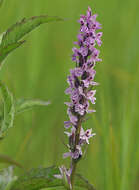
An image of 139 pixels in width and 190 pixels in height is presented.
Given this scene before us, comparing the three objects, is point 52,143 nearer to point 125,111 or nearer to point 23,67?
point 125,111

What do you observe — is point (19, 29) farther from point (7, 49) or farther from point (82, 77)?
point (82, 77)

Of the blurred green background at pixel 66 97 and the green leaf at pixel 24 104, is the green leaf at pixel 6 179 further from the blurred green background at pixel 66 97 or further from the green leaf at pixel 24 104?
the blurred green background at pixel 66 97

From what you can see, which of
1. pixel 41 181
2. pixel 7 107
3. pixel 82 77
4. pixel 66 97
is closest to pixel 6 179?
pixel 41 181

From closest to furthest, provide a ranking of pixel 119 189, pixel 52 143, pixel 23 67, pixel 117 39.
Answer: pixel 119 189
pixel 52 143
pixel 23 67
pixel 117 39

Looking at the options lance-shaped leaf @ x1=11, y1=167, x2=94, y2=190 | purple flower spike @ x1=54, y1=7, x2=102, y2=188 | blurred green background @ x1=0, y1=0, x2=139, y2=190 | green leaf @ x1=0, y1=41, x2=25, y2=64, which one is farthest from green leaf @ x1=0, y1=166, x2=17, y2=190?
blurred green background @ x1=0, y1=0, x2=139, y2=190

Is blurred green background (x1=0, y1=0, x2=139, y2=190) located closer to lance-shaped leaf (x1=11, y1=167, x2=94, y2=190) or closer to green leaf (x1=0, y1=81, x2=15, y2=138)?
lance-shaped leaf (x1=11, y1=167, x2=94, y2=190)

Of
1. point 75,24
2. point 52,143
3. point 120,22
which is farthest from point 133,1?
point 52,143

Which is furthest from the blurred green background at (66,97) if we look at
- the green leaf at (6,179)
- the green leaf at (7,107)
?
the green leaf at (7,107)
